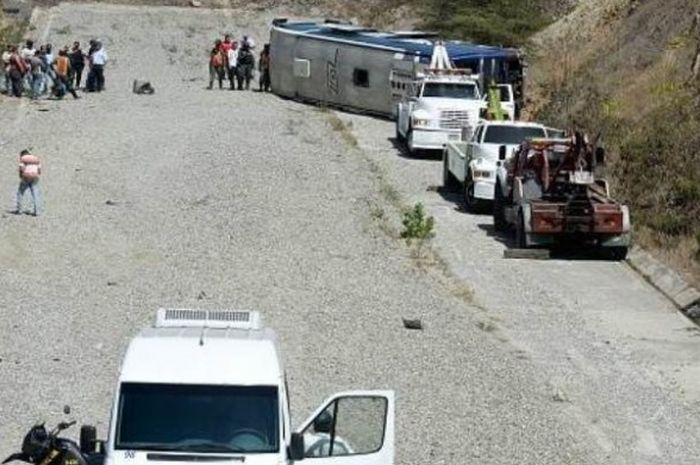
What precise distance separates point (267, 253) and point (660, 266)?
6.36 meters

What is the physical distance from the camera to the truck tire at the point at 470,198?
33219mm

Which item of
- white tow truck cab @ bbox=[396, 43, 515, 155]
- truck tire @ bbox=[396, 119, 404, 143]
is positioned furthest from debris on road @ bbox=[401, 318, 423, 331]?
truck tire @ bbox=[396, 119, 404, 143]

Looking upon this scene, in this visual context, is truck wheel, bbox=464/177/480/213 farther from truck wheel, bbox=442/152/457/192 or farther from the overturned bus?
the overturned bus

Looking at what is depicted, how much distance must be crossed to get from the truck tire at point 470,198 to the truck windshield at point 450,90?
26.1 feet

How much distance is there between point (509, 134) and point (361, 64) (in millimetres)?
13874

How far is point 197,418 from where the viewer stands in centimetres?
1142

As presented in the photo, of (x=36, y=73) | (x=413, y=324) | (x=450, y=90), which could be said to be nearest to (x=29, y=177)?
(x=413, y=324)

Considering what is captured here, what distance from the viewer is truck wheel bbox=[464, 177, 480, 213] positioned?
1308 inches

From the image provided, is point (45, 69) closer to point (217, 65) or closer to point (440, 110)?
point (217, 65)

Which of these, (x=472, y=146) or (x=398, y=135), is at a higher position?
(x=472, y=146)

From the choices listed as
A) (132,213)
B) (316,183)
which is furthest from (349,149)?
(132,213)

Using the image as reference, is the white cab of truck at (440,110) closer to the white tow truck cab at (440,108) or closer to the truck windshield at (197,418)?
the white tow truck cab at (440,108)

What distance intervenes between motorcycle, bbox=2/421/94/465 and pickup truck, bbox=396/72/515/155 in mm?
27839

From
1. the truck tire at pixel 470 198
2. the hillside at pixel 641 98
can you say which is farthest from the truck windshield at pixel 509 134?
the hillside at pixel 641 98
